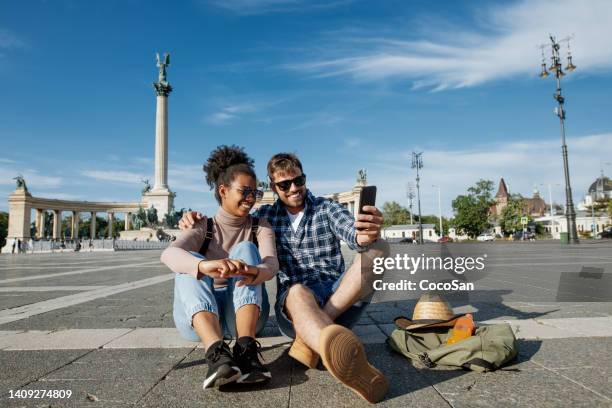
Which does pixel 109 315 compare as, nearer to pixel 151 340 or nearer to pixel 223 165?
pixel 151 340

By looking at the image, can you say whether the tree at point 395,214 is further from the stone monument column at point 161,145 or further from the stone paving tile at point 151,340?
the stone paving tile at point 151,340

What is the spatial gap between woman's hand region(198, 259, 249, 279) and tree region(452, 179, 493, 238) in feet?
242

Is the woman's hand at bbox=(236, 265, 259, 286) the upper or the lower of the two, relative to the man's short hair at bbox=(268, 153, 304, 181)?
lower

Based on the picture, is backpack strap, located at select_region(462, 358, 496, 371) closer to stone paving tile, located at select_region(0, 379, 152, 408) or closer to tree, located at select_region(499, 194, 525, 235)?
stone paving tile, located at select_region(0, 379, 152, 408)

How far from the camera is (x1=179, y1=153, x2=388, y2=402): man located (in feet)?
7.75

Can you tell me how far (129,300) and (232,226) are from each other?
12.0 feet

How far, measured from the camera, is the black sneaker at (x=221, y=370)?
2.03m

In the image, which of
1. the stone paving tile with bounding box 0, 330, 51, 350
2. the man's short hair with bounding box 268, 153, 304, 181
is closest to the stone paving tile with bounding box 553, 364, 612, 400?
the man's short hair with bounding box 268, 153, 304, 181

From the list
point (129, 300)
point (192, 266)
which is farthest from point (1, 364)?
point (129, 300)

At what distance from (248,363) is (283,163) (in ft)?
4.62

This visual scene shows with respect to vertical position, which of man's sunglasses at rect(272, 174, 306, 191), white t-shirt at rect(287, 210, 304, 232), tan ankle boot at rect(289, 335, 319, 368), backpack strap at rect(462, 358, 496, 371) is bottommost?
backpack strap at rect(462, 358, 496, 371)

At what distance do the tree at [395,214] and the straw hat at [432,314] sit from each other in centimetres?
10520

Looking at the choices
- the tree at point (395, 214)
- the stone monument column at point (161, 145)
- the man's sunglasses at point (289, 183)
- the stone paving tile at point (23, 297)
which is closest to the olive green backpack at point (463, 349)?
the man's sunglasses at point (289, 183)

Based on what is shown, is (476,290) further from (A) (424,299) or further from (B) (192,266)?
(B) (192,266)
